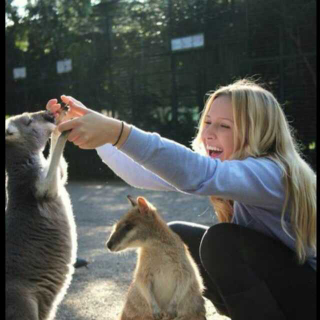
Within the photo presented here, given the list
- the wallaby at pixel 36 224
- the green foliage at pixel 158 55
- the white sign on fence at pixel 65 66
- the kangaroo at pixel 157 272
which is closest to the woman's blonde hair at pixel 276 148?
the kangaroo at pixel 157 272

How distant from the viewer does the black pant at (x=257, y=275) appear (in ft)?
6.26

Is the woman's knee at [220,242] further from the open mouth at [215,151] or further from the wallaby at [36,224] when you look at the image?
the wallaby at [36,224]

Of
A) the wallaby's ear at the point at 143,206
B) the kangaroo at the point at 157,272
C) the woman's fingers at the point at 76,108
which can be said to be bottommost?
the kangaroo at the point at 157,272

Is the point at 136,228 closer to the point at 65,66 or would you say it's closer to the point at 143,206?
the point at 143,206

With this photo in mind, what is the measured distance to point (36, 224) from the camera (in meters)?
2.47

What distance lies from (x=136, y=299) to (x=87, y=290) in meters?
0.83

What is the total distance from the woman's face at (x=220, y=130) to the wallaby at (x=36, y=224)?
25.6 inches

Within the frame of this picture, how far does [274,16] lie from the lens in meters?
6.43

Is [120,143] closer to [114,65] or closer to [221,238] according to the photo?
[221,238]

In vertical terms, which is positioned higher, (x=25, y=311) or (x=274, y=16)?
(x=274, y=16)

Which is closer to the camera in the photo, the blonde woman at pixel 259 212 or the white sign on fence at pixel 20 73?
the blonde woman at pixel 259 212

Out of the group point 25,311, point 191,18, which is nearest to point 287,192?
point 25,311

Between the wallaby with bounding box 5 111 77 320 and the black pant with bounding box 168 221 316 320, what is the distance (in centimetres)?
82

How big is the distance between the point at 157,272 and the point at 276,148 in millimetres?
793
